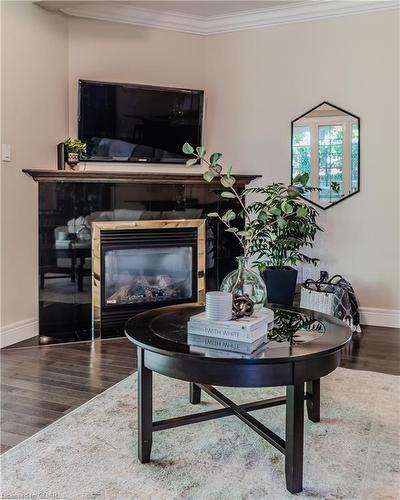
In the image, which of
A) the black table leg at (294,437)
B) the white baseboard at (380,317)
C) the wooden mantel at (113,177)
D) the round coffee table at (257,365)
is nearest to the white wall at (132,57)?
the wooden mantel at (113,177)

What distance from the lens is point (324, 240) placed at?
163 inches

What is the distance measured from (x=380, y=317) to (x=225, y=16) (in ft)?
9.93

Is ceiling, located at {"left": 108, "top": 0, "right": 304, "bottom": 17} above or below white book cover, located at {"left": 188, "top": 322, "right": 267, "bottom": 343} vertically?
above

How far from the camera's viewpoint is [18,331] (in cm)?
349

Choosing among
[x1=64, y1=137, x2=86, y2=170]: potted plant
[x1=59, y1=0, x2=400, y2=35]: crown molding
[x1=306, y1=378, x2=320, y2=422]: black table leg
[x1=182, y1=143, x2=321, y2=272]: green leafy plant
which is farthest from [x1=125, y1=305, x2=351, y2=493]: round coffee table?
[x1=59, y1=0, x2=400, y2=35]: crown molding

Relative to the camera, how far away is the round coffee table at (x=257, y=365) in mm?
1542

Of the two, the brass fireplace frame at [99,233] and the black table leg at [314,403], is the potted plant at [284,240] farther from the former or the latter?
the black table leg at [314,403]

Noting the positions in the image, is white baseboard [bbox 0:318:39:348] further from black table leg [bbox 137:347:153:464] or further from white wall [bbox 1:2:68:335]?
black table leg [bbox 137:347:153:464]

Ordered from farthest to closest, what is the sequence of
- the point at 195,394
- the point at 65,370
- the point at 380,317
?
the point at 380,317, the point at 65,370, the point at 195,394

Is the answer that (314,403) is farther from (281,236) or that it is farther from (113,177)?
(113,177)

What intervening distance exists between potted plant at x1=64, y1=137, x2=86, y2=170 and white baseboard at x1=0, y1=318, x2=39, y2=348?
1271 mm

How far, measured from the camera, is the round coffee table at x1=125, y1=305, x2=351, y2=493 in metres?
1.54

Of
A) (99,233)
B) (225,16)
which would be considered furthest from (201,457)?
(225,16)

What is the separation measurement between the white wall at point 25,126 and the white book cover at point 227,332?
2.13 meters
